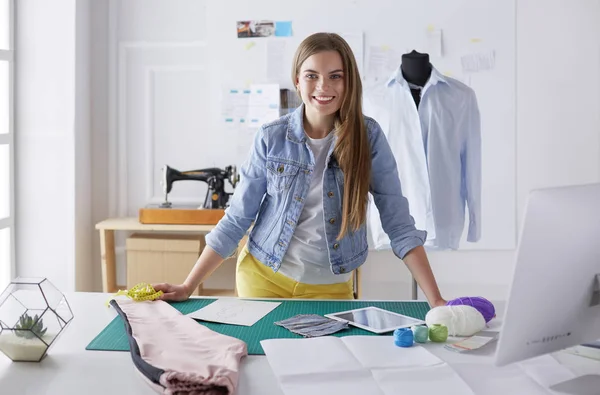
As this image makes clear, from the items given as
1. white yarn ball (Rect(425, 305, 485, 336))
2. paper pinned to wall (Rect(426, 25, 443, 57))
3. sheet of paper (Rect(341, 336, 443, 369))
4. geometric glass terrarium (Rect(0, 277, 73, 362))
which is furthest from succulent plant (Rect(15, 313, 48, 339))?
paper pinned to wall (Rect(426, 25, 443, 57))

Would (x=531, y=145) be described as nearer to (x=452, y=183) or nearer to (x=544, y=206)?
(x=452, y=183)

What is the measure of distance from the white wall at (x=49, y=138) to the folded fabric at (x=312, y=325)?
2.32 m

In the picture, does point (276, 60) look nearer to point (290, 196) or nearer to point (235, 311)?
point (290, 196)

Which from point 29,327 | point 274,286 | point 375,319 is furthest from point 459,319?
point 29,327

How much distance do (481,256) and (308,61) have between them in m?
2.34

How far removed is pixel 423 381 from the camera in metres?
1.37

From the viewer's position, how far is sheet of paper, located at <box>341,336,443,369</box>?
1458 millimetres

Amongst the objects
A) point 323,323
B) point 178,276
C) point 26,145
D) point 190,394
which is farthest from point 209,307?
point 26,145

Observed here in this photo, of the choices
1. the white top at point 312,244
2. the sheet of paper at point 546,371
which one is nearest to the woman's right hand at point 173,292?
the white top at point 312,244

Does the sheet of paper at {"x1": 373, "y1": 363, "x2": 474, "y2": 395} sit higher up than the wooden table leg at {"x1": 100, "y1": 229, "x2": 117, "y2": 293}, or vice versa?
the sheet of paper at {"x1": 373, "y1": 363, "x2": 474, "y2": 395}

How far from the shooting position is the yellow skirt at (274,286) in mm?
2135

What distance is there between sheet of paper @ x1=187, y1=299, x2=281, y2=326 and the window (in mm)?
2138

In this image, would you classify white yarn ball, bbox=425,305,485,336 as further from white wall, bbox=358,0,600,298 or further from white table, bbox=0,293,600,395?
white wall, bbox=358,0,600,298

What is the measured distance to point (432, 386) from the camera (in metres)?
1.34
